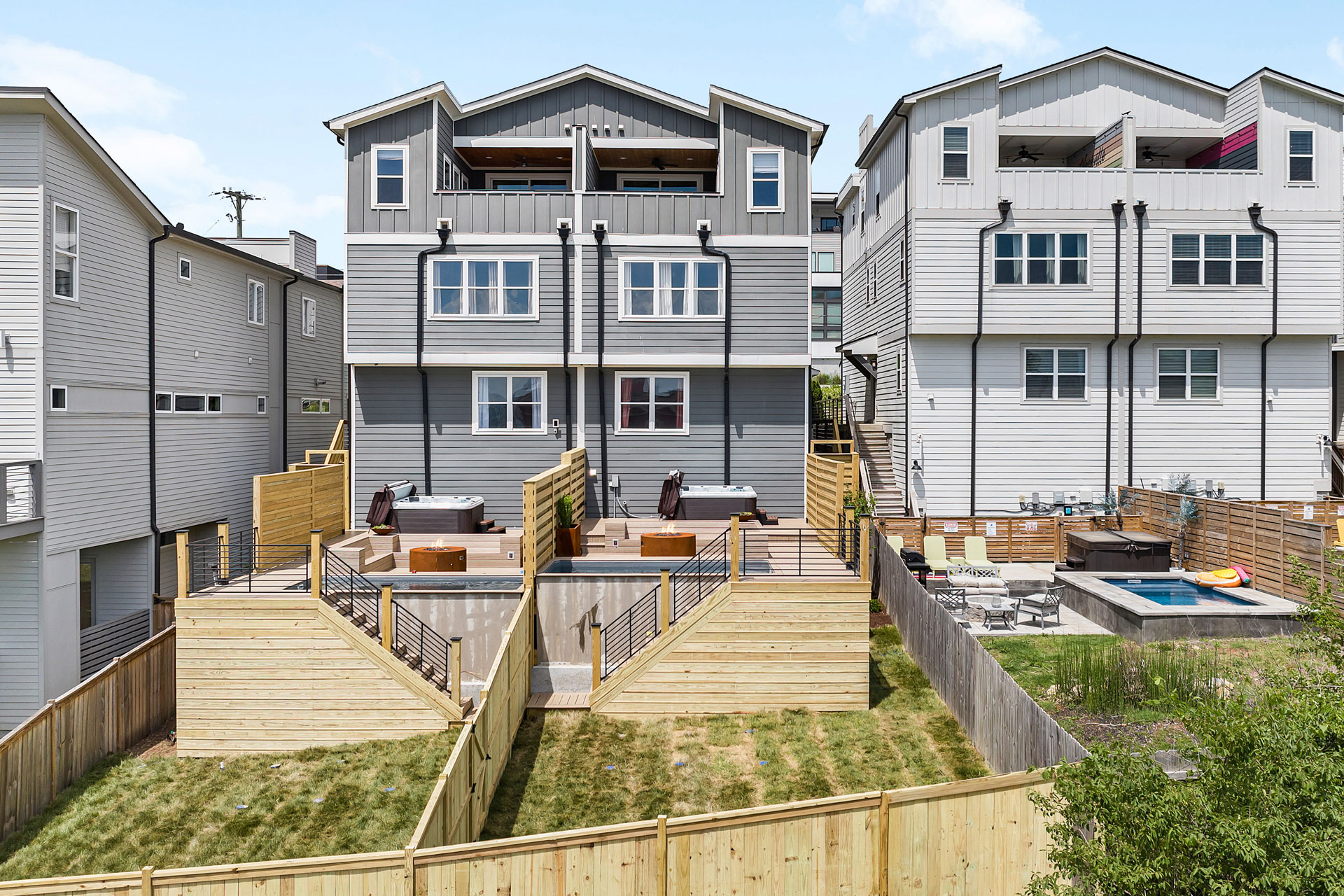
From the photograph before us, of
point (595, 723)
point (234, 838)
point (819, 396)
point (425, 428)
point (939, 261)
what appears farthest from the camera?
point (819, 396)

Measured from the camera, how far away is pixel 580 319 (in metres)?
18.2

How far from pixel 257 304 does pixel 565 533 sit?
13.4 meters

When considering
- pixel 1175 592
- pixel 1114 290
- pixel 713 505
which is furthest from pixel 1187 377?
pixel 713 505

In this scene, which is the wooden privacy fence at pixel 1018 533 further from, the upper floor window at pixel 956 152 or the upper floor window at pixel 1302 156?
the upper floor window at pixel 1302 156

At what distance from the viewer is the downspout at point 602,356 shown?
1819cm

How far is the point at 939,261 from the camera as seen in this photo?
2042cm

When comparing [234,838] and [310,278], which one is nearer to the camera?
[234,838]

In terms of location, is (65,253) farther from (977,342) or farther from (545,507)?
(977,342)

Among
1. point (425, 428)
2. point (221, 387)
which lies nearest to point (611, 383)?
point (425, 428)

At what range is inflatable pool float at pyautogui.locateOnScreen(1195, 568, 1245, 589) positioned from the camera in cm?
1574

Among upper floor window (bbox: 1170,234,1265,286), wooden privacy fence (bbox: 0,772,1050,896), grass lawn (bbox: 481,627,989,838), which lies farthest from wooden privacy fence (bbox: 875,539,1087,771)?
upper floor window (bbox: 1170,234,1265,286)

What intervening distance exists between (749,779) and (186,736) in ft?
26.9

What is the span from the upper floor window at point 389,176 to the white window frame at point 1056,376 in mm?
15240

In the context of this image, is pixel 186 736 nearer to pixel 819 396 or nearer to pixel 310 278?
pixel 310 278
